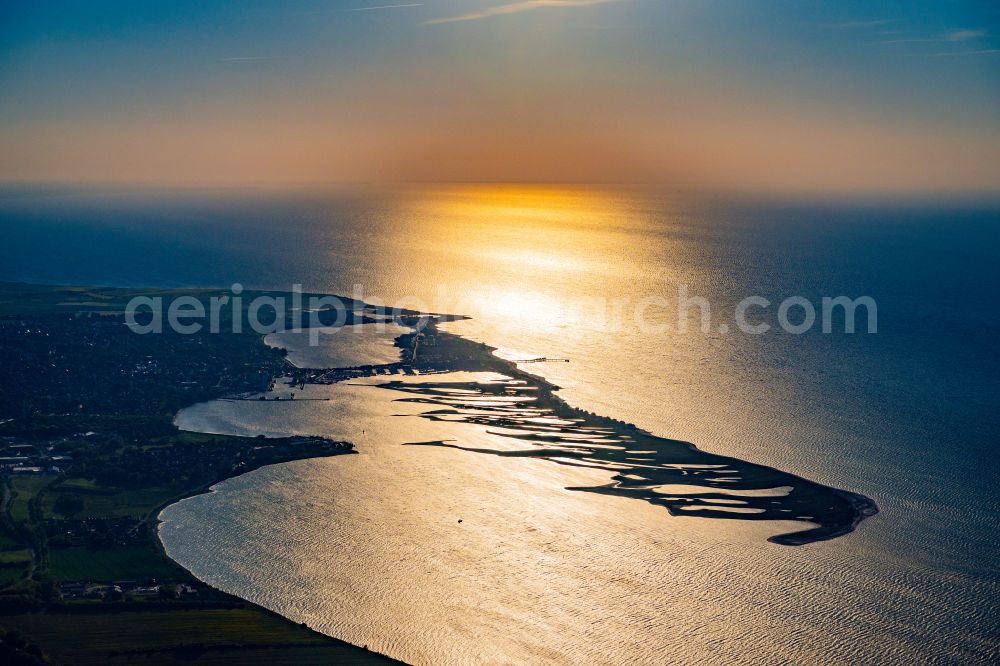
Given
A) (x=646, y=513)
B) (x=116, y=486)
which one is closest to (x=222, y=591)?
(x=116, y=486)

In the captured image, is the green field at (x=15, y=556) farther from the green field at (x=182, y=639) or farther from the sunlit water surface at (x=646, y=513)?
the sunlit water surface at (x=646, y=513)

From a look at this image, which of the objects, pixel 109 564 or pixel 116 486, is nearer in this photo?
pixel 109 564

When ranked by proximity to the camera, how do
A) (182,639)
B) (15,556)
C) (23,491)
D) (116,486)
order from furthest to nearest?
1. (116,486)
2. (23,491)
3. (15,556)
4. (182,639)

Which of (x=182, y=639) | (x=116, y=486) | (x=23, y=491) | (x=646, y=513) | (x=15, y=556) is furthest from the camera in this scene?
(x=116, y=486)

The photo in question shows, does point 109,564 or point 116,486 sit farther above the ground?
point 116,486

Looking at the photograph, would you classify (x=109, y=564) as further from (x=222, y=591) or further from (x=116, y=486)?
(x=116, y=486)

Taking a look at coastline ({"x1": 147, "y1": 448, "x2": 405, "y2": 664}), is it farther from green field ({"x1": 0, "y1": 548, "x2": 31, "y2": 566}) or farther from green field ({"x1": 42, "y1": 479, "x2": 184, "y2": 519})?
green field ({"x1": 0, "y1": 548, "x2": 31, "y2": 566})

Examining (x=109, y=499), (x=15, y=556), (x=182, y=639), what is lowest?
(x=182, y=639)

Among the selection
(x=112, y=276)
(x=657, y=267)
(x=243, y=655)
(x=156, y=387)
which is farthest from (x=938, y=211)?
(x=243, y=655)
